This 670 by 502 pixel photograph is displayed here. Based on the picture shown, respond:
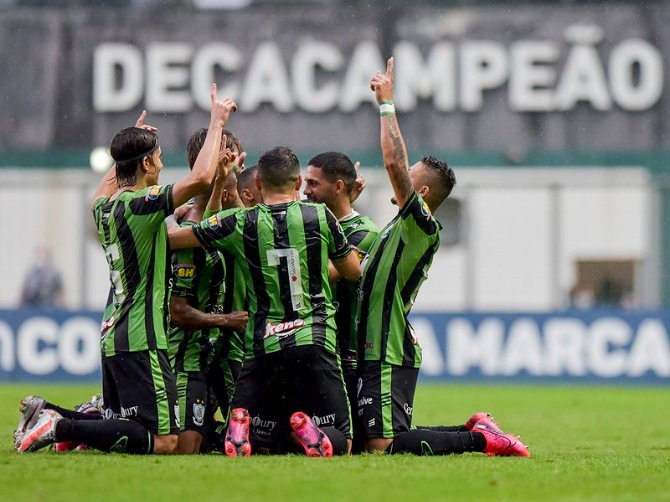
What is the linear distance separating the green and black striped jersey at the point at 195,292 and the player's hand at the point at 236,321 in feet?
1.22

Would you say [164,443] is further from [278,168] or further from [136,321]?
[278,168]

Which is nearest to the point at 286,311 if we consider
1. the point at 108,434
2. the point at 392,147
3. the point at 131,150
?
the point at 392,147

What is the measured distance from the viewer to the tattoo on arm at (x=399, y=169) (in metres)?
8.52

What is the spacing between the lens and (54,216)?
2486 centimetres

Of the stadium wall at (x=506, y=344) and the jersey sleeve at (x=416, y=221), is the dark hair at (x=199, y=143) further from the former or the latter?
the stadium wall at (x=506, y=344)

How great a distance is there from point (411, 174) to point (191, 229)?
1641 millimetres

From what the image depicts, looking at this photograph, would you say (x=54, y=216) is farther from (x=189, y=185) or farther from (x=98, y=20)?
(x=189, y=185)

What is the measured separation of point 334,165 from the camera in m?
8.95

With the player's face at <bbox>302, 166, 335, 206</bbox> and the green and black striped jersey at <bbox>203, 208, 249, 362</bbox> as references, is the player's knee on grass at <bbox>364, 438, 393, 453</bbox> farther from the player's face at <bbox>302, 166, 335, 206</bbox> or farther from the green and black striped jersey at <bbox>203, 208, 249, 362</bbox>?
the player's face at <bbox>302, 166, 335, 206</bbox>

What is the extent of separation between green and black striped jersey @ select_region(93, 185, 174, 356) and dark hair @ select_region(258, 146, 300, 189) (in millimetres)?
684

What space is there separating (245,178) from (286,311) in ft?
4.65

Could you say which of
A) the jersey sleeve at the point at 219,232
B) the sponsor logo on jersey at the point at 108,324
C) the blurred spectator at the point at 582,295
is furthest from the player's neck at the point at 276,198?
the blurred spectator at the point at 582,295

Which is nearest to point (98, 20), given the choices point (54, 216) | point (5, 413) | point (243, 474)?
point (54, 216)

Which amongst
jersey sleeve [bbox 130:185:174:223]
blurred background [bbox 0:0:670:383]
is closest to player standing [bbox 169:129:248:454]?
jersey sleeve [bbox 130:185:174:223]
